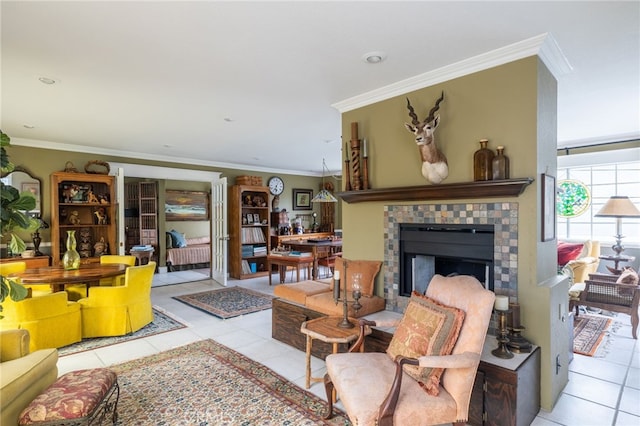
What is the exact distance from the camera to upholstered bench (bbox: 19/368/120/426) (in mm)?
1772

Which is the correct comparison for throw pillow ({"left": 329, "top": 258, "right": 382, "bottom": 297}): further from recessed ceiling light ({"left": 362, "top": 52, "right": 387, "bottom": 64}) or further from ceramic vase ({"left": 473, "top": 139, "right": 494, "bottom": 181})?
recessed ceiling light ({"left": 362, "top": 52, "right": 387, "bottom": 64})

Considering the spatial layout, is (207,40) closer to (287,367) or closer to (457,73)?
(457,73)

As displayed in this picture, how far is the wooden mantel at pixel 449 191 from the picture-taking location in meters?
2.43

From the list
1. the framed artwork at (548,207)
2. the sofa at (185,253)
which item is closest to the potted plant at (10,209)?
the framed artwork at (548,207)

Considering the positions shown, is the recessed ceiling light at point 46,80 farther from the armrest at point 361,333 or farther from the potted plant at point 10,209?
the armrest at point 361,333

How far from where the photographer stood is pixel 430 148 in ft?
9.05

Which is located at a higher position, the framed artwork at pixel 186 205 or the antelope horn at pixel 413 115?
the antelope horn at pixel 413 115

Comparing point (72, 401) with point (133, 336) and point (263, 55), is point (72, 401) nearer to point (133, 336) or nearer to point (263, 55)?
point (133, 336)

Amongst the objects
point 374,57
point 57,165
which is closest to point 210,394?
point 374,57

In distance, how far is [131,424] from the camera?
7.30 ft

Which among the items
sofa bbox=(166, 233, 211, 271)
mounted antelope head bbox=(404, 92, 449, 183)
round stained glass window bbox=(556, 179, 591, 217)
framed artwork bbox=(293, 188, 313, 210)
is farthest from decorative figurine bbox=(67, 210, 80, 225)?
round stained glass window bbox=(556, 179, 591, 217)

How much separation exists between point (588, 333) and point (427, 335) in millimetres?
3226

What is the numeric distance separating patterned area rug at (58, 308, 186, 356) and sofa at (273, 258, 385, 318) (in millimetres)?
1530

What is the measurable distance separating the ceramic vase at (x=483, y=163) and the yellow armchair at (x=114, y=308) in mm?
3649
